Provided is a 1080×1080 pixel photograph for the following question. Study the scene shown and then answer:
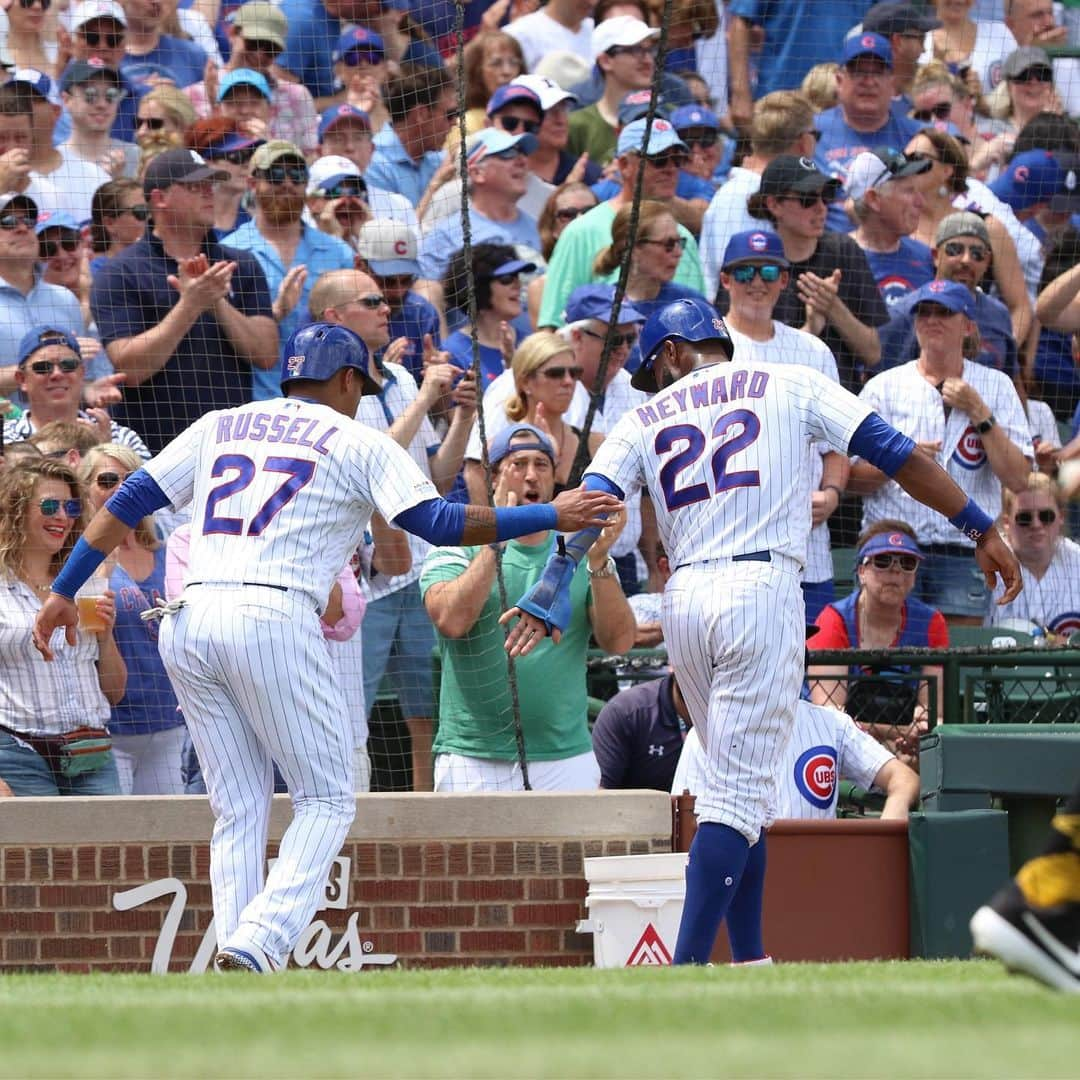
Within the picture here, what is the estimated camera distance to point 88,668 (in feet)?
25.1

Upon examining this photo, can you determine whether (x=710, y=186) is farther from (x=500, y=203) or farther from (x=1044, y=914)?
(x=1044, y=914)

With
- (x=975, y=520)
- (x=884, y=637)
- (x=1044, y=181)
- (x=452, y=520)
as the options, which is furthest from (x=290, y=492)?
(x=1044, y=181)

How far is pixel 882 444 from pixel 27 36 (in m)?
6.55

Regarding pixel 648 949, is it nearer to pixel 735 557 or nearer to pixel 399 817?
pixel 399 817

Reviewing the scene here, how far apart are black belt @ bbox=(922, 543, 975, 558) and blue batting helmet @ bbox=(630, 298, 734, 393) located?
2874 mm

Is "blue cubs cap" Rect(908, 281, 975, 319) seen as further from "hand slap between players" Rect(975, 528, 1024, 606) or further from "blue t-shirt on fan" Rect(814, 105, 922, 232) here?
"hand slap between players" Rect(975, 528, 1024, 606)

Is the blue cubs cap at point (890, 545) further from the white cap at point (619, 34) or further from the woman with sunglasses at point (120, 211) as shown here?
the white cap at point (619, 34)

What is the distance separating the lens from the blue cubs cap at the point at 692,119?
36.8 feet

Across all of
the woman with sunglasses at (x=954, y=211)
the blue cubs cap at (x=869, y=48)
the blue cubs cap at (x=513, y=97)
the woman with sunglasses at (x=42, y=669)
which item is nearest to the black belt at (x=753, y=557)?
the woman with sunglasses at (x=42, y=669)

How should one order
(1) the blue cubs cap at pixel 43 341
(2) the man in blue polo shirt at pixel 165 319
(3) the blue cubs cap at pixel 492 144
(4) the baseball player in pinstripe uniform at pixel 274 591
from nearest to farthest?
1. (4) the baseball player in pinstripe uniform at pixel 274 591
2. (1) the blue cubs cap at pixel 43 341
3. (2) the man in blue polo shirt at pixel 165 319
4. (3) the blue cubs cap at pixel 492 144

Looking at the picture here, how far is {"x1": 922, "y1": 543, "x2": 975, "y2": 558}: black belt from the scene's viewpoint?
9.30 m

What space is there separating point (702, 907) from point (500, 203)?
18.8ft

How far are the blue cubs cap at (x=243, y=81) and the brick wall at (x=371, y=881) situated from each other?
4802mm

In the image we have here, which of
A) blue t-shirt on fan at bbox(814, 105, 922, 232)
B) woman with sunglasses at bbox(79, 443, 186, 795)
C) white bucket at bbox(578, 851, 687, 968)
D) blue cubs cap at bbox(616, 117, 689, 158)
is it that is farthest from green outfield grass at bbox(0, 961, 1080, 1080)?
blue t-shirt on fan at bbox(814, 105, 922, 232)
